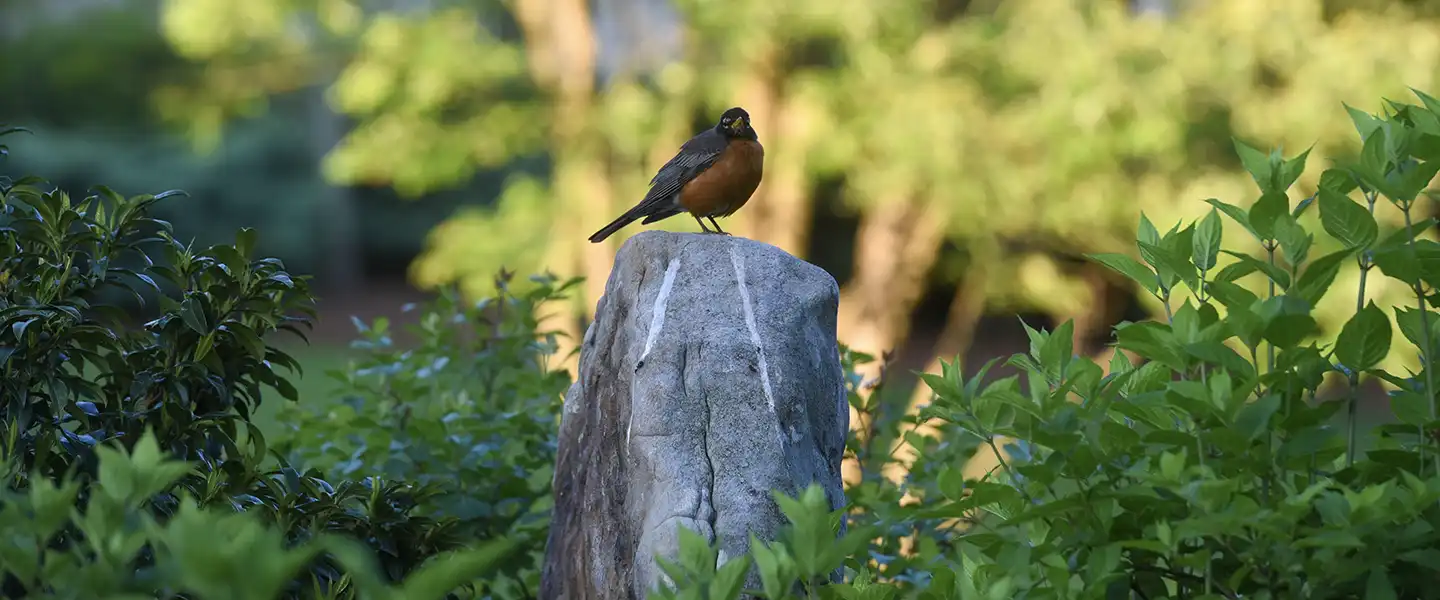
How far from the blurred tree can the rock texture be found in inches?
245

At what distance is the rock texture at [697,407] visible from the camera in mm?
3076

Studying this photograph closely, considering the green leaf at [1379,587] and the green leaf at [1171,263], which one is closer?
the green leaf at [1379,587]

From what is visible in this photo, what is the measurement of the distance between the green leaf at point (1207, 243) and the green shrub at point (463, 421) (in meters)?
2.07

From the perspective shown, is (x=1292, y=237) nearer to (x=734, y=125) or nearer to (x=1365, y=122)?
(x=1365, y=122)

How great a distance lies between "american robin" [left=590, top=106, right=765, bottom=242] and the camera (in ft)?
13.5

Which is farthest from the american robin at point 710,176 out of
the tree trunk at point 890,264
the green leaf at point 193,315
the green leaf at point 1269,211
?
the tree trunk at point 890,264

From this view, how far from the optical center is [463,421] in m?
4.13

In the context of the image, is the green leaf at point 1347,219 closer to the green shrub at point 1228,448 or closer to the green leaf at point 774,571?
the green shrub at point 1228,448

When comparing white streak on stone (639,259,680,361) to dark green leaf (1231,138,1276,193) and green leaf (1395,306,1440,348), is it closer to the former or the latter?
dark green leaf (1231,138,1276,193)

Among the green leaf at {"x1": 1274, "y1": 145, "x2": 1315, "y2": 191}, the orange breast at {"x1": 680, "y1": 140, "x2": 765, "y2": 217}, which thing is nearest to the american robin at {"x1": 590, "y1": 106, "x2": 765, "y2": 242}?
the orange breast at {"x1": 680, "y1": 140, "x2": 765, "y2": 217}

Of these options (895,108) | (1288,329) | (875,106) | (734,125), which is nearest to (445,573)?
(1288,329)

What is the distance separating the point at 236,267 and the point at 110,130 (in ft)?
79.9

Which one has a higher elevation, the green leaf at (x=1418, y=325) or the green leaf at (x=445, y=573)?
the green leaf at (x=1418, y=325)

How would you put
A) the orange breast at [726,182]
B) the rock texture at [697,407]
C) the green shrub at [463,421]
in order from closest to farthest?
1. the rock texture at [697,407]
2. the green shrub at [463,421]
3. the orange breast at [726,182]
